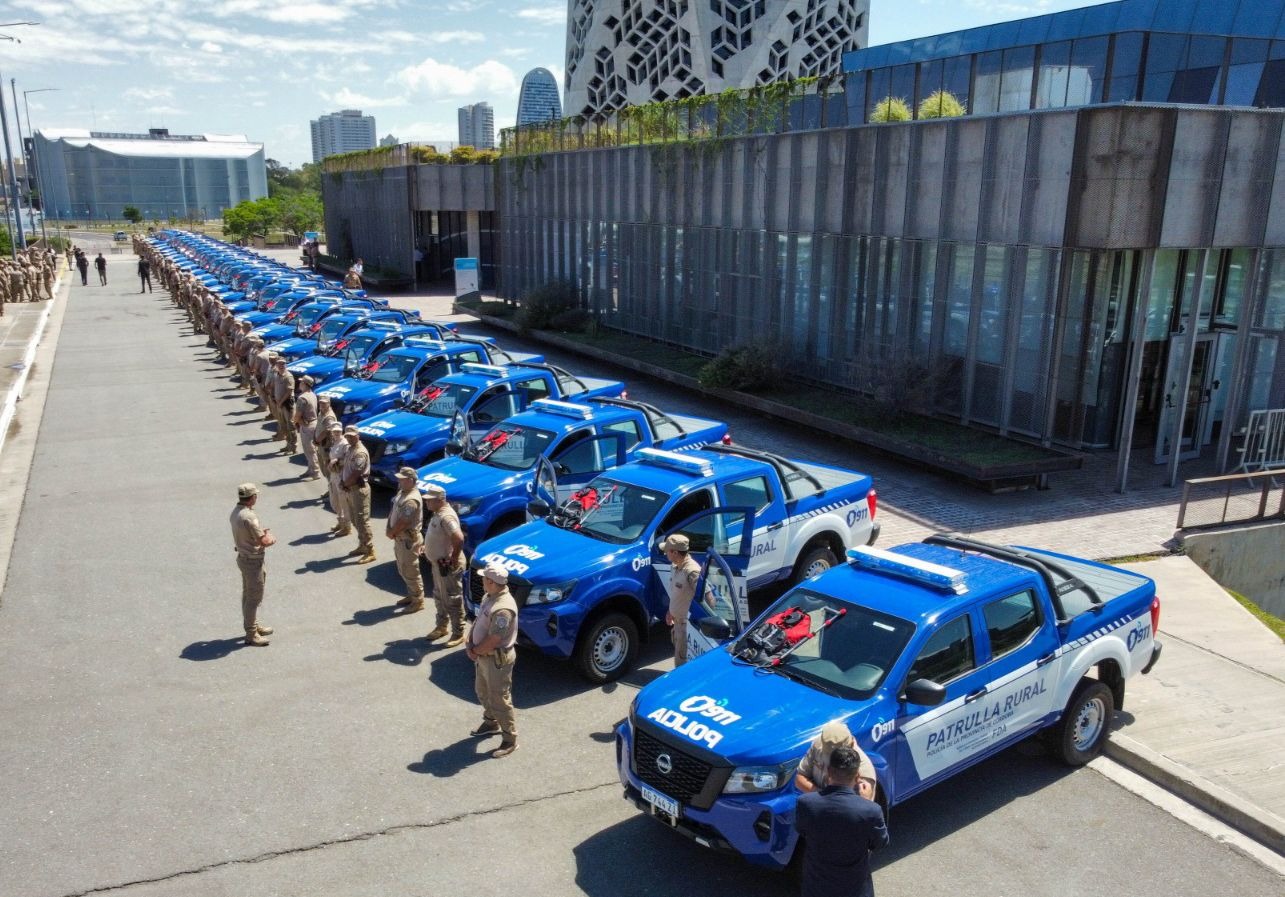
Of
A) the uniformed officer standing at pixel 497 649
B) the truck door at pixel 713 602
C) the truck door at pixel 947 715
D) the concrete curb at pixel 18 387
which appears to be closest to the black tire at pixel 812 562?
the truck door at pixel 713 602

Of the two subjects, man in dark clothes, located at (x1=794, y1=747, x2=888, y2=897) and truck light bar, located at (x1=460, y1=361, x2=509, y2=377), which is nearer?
man in dark clothes, located at (x1=794, y1=747, x2=888, y2=897)

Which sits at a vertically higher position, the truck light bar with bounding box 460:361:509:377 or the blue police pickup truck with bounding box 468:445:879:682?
the truck light bar with bounding box 460:361:509:377

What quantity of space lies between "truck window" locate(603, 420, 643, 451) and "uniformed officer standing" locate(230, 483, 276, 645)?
449 centimetres

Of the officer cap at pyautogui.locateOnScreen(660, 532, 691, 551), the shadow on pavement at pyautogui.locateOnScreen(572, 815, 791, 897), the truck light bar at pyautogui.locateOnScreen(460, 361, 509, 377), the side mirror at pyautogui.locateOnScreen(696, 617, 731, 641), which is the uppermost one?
the truck light bar at pyautogui.locateOnScreen(460, 361, 509, 377)

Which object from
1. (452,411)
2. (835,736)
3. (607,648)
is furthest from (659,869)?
(452,411)

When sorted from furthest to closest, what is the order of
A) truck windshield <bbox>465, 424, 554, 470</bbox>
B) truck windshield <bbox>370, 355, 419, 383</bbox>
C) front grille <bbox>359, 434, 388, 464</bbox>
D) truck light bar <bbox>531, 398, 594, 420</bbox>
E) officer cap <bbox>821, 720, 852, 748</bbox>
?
truck windshield <bbox>370, 355, 419, 383</bbox> < front grille <bbox>359, 434, 388, 464</bbox> < truck light bar <bbox>531, 398, 594, 420</bbox> < truck windshield <bbox>465, 424, 554, 470</bbox> < officer cap <bbox>821, 720, 852, 748</bbox>

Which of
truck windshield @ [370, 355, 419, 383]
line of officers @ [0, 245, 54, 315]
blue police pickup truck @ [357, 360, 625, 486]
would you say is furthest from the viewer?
line of officers @ [0, 245, 54, 315]

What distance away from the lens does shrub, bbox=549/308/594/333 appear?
93.2ft

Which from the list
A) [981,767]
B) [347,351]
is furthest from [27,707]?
[347,351]

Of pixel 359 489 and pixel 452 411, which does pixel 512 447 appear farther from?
pixel 452 411

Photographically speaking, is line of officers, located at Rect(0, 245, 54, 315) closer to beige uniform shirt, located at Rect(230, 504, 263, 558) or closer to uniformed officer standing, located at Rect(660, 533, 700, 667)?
beige uniform shirt, located at Rect(230, 504, 263, 558)

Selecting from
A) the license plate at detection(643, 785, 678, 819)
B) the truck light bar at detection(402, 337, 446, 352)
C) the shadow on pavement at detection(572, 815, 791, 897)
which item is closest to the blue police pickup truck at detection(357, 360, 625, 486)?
the truck light bar at detection(402, 337, 446, 352)

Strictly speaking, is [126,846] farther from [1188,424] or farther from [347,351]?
[1188,424]

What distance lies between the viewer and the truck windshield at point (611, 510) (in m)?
9.46
